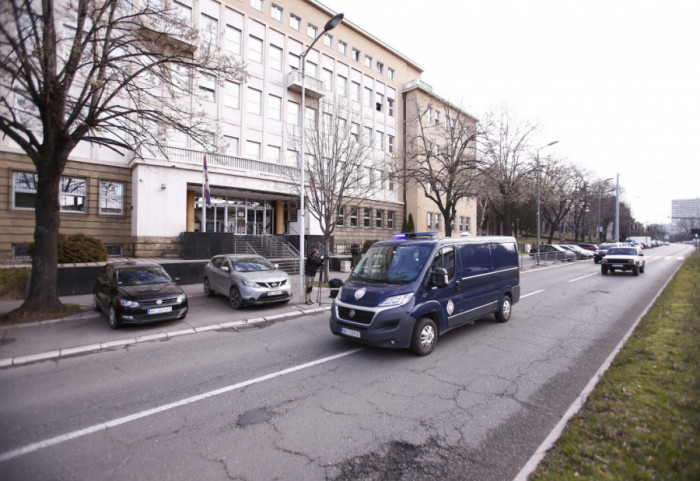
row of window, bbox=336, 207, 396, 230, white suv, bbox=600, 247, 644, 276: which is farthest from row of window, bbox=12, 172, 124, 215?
white suv, bbox=600, 247, 644, 276

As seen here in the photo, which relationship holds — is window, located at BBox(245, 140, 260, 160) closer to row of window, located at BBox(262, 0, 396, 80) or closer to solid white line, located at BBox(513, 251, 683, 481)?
row of window, located at BBox(262, 0, 396, 80)

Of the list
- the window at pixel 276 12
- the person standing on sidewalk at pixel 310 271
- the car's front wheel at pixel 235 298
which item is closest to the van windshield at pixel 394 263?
the person standing on sidewalk at pixel 310 271

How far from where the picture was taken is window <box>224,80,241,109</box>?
74.7ft

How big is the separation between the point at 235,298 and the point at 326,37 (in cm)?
2785

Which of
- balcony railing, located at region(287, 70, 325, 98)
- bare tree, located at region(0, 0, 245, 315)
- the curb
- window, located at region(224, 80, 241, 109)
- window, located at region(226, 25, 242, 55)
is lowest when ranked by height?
the curb

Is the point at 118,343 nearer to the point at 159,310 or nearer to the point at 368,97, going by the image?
the point at 159,310

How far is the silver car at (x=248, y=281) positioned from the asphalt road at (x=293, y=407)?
2.75 metres

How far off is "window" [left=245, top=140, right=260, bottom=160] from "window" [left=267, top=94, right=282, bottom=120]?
271 centimetres

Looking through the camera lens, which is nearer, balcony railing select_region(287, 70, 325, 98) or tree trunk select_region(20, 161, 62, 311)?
tree trunk select_region(20, 161, 62, 311)

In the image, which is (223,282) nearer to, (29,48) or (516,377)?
(29,48)

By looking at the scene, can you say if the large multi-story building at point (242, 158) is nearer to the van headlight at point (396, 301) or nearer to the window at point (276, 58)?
the window at point (276, 58)

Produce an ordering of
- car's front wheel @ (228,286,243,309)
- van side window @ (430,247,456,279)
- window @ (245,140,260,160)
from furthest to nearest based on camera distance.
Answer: window @ (245,140,260,160) < car's front wheel @ (228,286,243,309) < van side window @ (430,247,456,279)

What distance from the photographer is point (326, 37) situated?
29.5 metres

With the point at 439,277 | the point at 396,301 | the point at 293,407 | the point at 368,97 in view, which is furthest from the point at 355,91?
the point at 293,407
